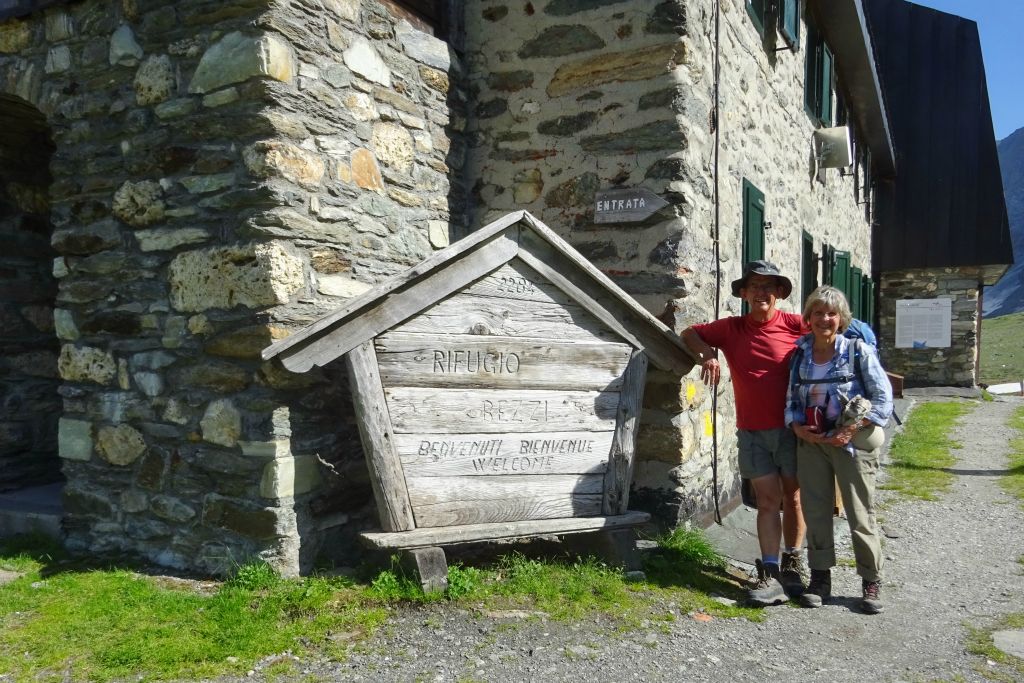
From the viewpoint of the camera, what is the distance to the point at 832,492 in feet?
12.0

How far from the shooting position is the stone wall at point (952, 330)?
45.9 feet

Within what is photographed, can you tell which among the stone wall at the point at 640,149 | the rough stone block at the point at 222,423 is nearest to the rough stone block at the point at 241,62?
the rough stone block at the point at 222,423

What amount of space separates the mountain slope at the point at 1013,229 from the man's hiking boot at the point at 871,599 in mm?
51864

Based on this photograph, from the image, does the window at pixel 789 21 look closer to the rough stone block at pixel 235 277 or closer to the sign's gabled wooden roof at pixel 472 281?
the sign's gabled wooden roof at pixel 472 281

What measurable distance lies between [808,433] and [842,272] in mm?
7353

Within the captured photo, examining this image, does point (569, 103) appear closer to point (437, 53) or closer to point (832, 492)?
point (437, 53)

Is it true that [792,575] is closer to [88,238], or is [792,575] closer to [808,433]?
[808,433]

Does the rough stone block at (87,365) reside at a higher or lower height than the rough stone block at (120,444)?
higher

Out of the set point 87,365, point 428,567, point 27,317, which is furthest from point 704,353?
point 27,317

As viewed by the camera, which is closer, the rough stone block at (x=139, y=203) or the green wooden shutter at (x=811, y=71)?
the rough stone block at (x=139, y=203)

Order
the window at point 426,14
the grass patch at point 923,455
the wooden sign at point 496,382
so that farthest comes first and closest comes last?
the grass patch at point 923,455 → the window at point 426,14 → the wooden sign at point 496,382

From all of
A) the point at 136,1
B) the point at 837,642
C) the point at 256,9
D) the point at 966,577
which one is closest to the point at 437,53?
the point at 256,9

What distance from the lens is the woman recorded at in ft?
11.4

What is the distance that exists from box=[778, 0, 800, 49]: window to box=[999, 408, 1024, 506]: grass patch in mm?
4215
